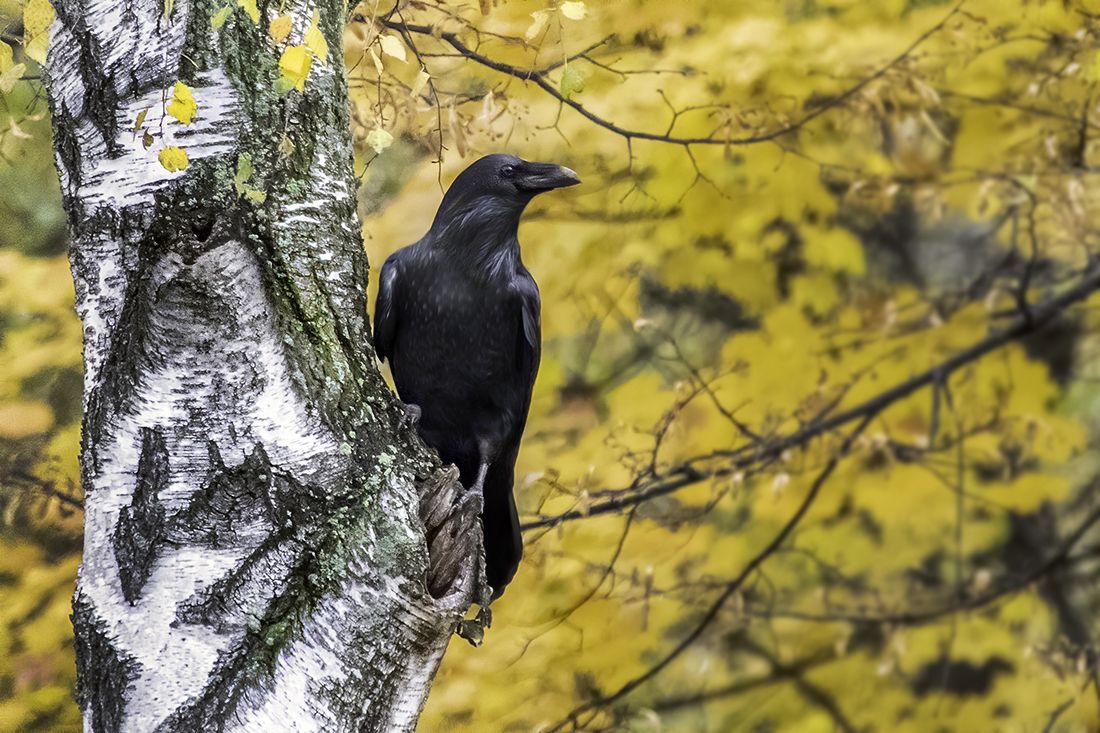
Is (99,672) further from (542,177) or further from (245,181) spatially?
(542,177)

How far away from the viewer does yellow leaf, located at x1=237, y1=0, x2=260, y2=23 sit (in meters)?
0.97

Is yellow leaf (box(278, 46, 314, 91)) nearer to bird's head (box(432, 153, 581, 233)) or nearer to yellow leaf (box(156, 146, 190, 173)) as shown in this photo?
yellow leaf (box(156, 146, 190, 173))

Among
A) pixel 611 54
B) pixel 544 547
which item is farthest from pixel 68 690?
pixel 611 54

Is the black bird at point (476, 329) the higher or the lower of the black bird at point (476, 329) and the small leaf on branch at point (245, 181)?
the higher

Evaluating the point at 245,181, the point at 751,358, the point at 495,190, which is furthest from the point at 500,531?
the point at 751,358

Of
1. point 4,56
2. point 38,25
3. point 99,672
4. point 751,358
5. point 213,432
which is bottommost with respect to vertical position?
point 99,672

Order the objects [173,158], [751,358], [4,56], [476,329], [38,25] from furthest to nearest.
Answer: [751,358] < [476,329] < [4,56] < [38,25] < [173,158]

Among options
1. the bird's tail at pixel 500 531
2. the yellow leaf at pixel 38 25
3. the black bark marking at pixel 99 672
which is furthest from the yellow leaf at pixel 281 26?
the bird's tail at pixel 500 531

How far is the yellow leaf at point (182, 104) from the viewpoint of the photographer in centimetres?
91

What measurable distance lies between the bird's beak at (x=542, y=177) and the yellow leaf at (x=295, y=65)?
56 centimetres

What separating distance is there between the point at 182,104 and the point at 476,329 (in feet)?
2.12

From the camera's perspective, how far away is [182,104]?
0.92m

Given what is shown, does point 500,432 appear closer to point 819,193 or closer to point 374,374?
point 374,374

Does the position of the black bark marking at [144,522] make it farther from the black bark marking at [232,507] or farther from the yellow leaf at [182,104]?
the yellow leaf at [182,104]
